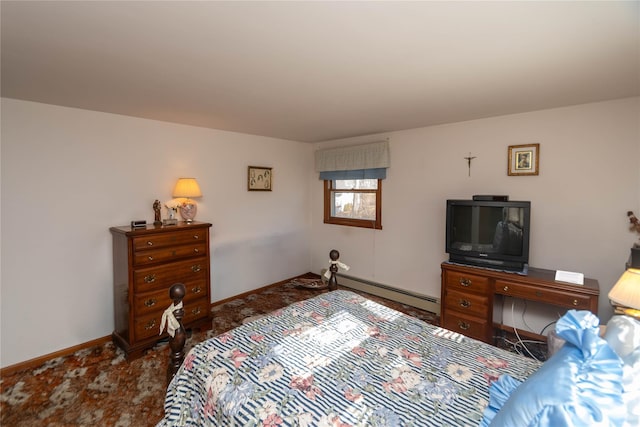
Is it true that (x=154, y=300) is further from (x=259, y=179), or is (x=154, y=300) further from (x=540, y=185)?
(x=540, y=185)

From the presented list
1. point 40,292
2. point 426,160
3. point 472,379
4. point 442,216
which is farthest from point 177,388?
point 426,160

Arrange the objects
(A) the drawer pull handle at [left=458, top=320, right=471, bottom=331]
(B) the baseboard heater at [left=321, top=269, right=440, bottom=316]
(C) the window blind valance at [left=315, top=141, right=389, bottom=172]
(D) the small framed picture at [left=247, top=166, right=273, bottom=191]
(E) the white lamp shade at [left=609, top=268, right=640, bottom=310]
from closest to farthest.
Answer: (E) the white lamp shade at [left=609, top=268, right=640, bottom=310] < (A) the drawer pull handle at [left=458, top=320, right=471, bottom=331] < (B) the baseboard heater at [left=321, top=269, right=440, bottom=316] < (C) the window blind valance at [left=315, top=141, right=389, bottom=172] < (D) the small framed picture at [left=247, top=166, right=273, bottom=191]

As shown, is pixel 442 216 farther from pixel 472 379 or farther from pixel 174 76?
pixel 174 76

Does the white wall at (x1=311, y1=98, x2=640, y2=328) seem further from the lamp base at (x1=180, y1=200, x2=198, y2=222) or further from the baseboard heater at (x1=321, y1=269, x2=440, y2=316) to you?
the lamp base at (x1=180, y1=200, x2=198, y2=222)

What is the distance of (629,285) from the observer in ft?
5.22

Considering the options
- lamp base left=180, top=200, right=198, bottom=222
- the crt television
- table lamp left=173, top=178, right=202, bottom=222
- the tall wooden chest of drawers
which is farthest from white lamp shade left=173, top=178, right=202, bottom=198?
the crt television

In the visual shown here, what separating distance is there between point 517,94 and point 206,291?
3450 millimetres

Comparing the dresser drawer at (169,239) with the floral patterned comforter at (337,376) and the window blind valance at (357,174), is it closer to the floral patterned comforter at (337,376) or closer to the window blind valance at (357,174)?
the floral patterned comforter at (337,376)

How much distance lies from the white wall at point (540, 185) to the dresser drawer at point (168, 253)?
2.39 meters

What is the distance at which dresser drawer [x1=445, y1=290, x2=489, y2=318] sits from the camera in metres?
2.72

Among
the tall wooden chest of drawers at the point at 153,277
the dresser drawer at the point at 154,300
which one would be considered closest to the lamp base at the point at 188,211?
the tall wooden chest of drawers at the point at 153,277

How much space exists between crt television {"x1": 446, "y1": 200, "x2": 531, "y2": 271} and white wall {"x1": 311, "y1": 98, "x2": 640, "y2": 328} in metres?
0.36

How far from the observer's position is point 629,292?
157cm

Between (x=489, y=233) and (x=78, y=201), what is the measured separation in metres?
3.98
